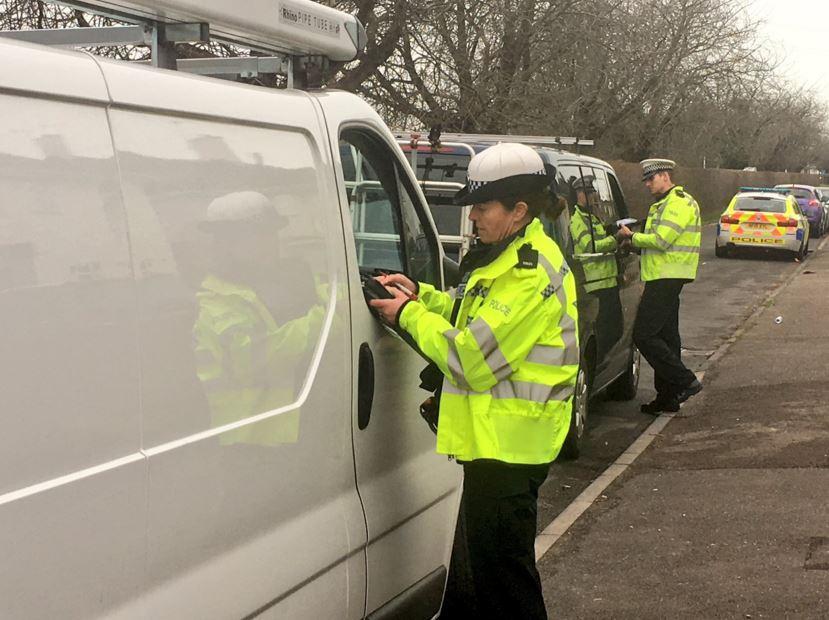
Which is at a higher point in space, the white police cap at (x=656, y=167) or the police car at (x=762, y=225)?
the white police cap at (x=656, y=167)

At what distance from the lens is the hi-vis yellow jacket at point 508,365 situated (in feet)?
11.4

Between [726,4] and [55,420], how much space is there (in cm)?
3264

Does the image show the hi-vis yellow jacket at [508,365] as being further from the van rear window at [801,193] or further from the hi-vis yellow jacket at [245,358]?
the van rear window at [801,193]

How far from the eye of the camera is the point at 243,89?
9.10 feet

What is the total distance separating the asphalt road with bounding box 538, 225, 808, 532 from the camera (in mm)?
7324

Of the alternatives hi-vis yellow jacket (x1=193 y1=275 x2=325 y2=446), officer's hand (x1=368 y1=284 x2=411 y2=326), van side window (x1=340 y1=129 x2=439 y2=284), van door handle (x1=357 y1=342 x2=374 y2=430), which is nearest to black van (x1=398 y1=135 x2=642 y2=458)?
van side window (x1=340 y1=129 x2=439 y2=284)

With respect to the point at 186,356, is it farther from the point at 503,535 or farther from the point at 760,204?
the point at 760,204

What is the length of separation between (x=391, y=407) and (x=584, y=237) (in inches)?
180

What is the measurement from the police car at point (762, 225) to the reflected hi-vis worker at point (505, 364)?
2435cm

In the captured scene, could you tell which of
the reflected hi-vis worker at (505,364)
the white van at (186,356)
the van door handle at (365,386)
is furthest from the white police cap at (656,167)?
the van door handle at (365,386)

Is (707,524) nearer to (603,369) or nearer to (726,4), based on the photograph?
(603,369)

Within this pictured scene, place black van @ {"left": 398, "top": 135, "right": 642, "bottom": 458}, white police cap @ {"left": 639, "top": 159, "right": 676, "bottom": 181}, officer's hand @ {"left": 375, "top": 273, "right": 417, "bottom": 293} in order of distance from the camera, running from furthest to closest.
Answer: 1. white police cap @ {"left": 639, "top": 159, "right": 676, "bottom": 181}
2. black van @ {"left": 398, "top": 135, "right": 642, "bottom": 458}
3. officer's hand @ {"left": 375, "top": 273, "right": 417, "bottom": 293}

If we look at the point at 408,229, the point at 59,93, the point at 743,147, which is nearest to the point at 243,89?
the point at 59,93

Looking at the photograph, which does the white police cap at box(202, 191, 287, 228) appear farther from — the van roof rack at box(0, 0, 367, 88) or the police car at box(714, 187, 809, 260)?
the police car at box(714, 187, 809, 260)
